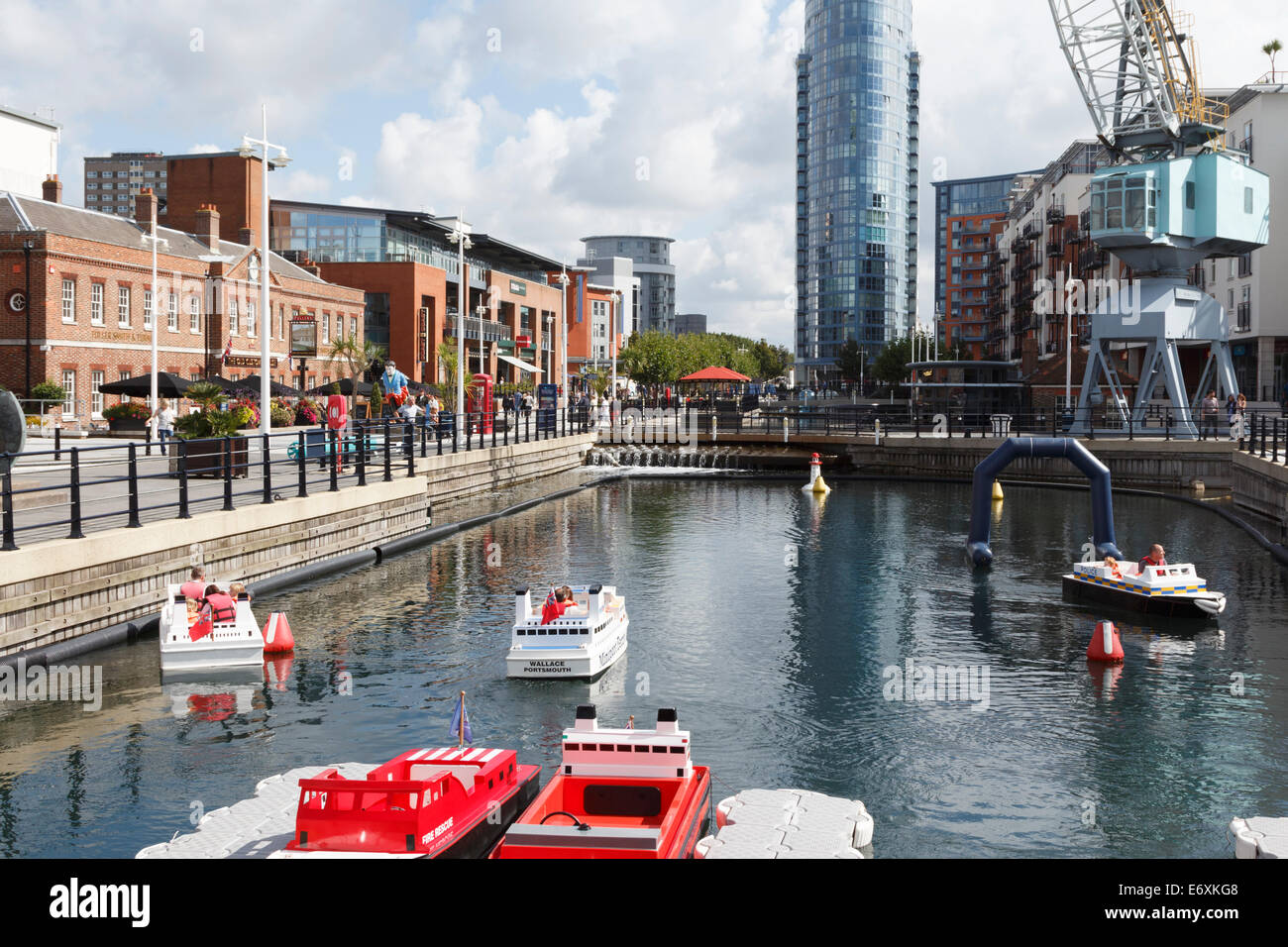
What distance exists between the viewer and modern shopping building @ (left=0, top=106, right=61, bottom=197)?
73000 mm

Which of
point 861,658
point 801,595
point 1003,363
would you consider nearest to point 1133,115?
point 1003,363

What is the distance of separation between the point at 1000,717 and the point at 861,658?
3728 millimetres

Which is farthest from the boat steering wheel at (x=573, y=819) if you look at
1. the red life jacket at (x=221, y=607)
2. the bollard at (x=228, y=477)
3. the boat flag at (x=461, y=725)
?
the bollard at (x=228, y=477)

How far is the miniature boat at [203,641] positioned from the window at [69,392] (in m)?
34.1

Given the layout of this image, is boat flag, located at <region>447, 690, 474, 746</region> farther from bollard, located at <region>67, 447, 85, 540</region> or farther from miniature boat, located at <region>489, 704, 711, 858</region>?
bollard, located at <region>67, 447, 85, 540</region>

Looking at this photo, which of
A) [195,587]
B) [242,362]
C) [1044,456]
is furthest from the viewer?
[242,362]

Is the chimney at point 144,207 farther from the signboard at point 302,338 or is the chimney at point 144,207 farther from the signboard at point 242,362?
the signboard at point 302,338

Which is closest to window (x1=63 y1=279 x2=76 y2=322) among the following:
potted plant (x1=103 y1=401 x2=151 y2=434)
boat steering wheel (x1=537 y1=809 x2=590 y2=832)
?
potted plant (x1=103 y1=401 x2=151 y2=434)

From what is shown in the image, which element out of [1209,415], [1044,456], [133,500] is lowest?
[133,500]

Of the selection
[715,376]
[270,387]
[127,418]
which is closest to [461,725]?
[127,418]

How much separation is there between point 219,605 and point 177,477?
4.31 meters

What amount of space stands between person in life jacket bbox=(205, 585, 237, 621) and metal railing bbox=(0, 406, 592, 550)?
2085 millimetres

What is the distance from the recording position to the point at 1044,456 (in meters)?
27.7
